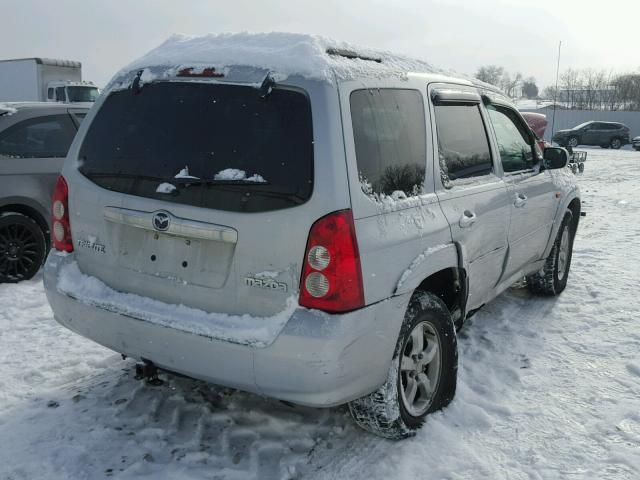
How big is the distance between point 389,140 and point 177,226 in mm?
1112

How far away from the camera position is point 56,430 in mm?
3096

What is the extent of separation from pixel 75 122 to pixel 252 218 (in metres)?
4.58

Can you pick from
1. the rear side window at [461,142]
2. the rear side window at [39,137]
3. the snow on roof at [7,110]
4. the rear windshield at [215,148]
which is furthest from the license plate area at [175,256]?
the snow on roof at [7,110]

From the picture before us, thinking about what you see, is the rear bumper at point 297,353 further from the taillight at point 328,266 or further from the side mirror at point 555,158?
the side mirror at point 555,158

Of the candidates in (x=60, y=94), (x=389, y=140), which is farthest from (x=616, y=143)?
(x=389, y=140)

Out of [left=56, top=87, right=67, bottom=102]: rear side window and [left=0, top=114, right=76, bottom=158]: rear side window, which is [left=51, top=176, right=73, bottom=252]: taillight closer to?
[left=0, top=114, right=76, bottom=158]: rear side window

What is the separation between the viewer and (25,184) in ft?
18.6

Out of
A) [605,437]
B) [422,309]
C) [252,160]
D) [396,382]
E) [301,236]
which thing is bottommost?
[605,437]

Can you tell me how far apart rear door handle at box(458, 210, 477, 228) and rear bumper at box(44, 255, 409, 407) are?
2.54 feet

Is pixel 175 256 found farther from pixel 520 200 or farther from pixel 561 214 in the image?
pixel 561 214

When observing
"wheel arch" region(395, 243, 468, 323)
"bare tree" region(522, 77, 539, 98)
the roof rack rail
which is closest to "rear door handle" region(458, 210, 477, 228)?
"wheel arch" region(395, 243, 468, 323)

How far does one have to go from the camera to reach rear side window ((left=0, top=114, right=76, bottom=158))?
5.71m

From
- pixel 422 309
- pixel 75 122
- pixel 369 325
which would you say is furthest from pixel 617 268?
pixel 75 122

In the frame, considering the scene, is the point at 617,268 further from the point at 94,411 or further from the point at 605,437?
the point at 94,411
